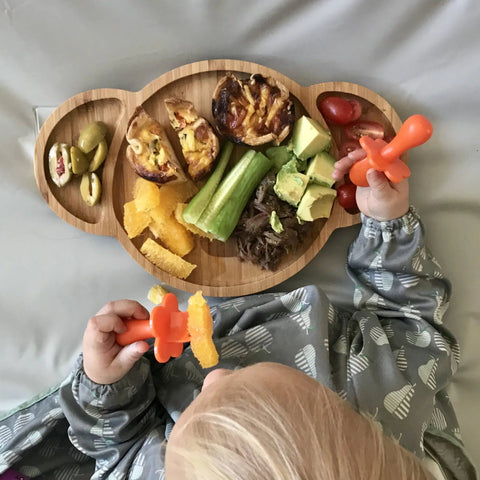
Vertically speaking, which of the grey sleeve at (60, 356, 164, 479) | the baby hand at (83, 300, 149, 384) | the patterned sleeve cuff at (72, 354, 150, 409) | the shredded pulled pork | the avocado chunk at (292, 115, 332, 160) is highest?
the avocado chunk at (292, 115, 332, 160)

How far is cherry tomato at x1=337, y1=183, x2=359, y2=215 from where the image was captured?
0.90m

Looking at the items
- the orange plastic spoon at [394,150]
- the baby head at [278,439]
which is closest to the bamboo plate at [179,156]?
the orange plastic spoon at [394,150]

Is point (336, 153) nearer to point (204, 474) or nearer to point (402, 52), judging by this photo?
point (402, 52)

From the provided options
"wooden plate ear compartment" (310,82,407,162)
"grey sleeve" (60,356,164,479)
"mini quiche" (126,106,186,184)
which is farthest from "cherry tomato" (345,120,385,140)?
"grey sleeve" (60,356,164,479)

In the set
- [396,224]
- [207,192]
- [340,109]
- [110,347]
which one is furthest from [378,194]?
[110,347]

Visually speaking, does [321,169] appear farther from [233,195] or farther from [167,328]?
[167,328]

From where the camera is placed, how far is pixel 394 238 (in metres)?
0.85

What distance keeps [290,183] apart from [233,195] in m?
0.11

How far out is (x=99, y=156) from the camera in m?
0.90

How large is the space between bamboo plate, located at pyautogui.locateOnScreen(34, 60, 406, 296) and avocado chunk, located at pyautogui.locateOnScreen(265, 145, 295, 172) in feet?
0.20

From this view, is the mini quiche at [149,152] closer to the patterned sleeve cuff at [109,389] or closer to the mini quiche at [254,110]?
the mini quiche at [254,110]

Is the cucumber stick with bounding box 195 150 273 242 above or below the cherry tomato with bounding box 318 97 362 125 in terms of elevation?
below

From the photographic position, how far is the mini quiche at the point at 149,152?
34.3 inches

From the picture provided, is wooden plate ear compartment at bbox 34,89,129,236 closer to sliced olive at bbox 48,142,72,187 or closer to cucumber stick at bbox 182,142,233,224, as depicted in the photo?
sliced olive at bbox 48,142,72,187
